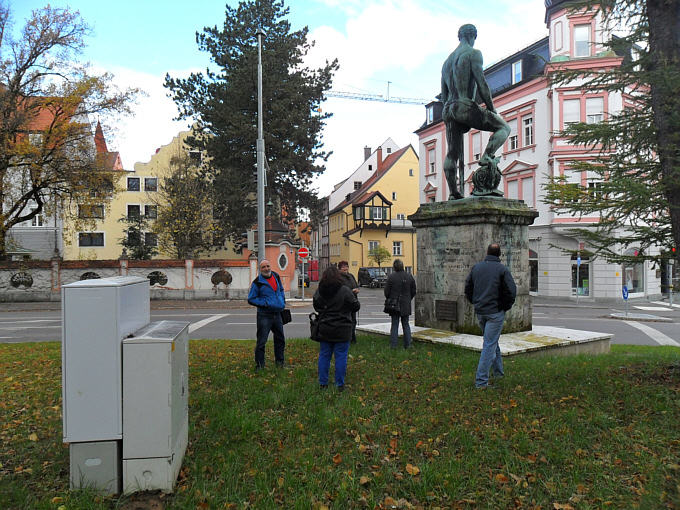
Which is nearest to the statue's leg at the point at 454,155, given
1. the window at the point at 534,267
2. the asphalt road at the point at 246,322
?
the asphalt road at the point at 246,322

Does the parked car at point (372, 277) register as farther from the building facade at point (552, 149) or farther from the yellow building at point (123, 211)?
the building facade at point (552, 149)

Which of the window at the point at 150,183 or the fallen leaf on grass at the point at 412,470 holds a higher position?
the window at the point at 150,183

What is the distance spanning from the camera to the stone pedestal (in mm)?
9219

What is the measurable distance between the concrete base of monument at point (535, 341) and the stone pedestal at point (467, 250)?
304 millimetres

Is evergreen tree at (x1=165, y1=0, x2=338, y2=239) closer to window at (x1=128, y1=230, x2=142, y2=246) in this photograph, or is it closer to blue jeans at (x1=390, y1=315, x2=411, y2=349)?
window at (x1=128, y1=230, x2=142, y2=246)

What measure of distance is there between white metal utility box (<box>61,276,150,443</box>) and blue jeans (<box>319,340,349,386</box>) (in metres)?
3.14

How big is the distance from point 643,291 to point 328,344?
101 ft

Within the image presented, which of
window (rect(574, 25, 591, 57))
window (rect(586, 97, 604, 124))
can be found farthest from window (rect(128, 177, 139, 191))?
window (rect(586, 97, 604, 124))

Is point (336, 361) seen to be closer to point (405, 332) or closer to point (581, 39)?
point (405, 332)

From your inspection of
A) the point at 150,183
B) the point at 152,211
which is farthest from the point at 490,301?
the point at 150,183

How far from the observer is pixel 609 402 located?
5.32 m

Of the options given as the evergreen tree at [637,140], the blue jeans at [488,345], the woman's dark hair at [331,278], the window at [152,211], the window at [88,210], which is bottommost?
the blue jeans at [488,345]

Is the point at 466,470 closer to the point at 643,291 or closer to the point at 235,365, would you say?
the point at 235,365

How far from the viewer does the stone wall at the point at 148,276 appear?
87.8ft
